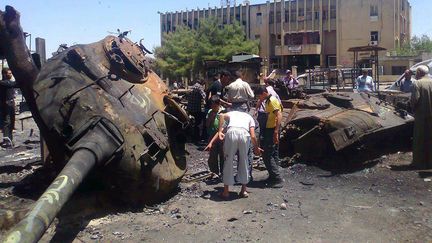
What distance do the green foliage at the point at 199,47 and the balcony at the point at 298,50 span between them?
509 centimetres

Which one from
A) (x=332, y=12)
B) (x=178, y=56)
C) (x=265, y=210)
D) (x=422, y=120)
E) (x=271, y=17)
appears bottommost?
(x=265, y=210)

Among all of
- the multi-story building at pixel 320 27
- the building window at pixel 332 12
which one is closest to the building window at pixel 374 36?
the multi-story building at pixel 320 27

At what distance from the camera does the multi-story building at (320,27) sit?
180 feet

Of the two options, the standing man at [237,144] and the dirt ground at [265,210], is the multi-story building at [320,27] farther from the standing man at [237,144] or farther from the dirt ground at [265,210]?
the standing man at [237,144]

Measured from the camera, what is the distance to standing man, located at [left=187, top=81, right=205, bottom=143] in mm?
12992

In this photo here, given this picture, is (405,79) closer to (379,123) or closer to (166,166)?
(379,123)

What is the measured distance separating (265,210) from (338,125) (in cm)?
278

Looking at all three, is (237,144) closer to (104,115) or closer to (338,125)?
(104,115)

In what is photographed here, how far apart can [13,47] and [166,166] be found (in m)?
2.66

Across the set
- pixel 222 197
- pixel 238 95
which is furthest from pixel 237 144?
pixel 238 95

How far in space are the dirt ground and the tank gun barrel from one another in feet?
3.14

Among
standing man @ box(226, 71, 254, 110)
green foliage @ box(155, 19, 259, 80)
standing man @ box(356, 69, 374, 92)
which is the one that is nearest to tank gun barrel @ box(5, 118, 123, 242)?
standing man @ box(226, 71, 254, 110)

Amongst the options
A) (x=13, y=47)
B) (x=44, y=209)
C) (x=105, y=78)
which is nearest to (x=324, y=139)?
(x=105, y=78)

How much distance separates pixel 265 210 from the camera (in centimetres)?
677
